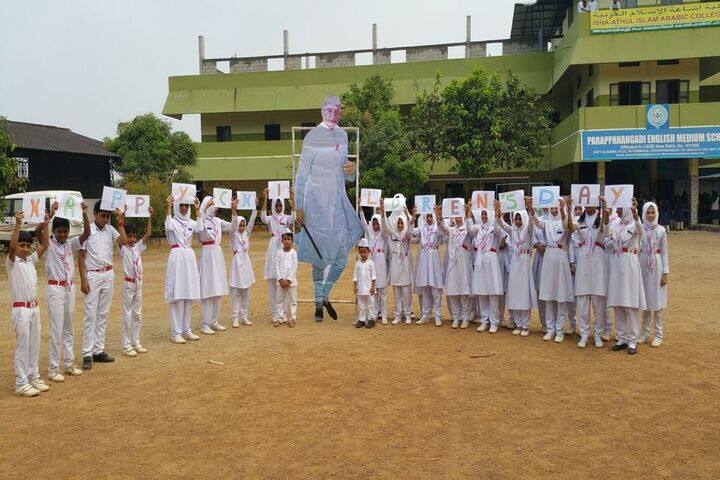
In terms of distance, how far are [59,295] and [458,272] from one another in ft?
17.8

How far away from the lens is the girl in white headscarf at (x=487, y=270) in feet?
28.3

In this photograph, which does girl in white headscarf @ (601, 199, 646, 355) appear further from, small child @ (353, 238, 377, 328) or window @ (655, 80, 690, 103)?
window @ (655, 80, 690, 103)

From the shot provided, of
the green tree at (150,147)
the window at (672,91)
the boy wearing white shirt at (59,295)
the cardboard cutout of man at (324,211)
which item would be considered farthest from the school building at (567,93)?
the boy wearing white shirt at (59,295)

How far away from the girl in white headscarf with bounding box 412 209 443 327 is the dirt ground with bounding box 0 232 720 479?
870 millimetres

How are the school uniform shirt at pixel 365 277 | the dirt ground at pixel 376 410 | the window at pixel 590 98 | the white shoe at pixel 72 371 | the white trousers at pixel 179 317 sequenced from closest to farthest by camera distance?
1. the dirt ground at pixel 376 410
2. the white shoe at pixel 72 371
3. the white trousers at pixel 179 317
4. the school uniform shirt at pixel 365 277
5. the window at pixel 590 98

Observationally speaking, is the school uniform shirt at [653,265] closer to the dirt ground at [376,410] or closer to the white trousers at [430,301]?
the dirt ground at [376,410]

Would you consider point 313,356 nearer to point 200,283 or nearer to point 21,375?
point 200,283

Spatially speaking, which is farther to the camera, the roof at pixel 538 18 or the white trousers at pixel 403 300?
Result: the roof at pixel 538 18

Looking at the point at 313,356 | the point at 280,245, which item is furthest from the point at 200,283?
the point at 313,356

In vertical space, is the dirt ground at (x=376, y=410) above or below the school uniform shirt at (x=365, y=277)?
below

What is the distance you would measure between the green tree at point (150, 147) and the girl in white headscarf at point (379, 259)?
65.7ft

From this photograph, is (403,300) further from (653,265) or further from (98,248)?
(98,248)

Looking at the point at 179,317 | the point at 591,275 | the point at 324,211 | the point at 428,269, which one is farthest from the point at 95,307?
the point at 591,275

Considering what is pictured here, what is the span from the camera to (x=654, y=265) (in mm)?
7680
